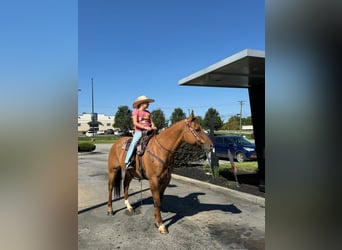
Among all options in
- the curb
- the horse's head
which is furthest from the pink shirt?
the curb

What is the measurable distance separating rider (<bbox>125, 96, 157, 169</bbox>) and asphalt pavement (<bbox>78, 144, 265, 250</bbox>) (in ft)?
2.88

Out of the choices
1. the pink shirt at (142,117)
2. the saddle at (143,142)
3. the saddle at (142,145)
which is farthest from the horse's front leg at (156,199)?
the pink shirt at (142,117)

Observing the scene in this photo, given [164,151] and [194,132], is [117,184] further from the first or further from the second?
[194,132]

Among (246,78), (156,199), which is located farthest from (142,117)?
(246,78)

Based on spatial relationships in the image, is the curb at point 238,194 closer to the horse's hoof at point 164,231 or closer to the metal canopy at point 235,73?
the horse's hoof at point 164,231

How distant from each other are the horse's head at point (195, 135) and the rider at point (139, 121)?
1.01m

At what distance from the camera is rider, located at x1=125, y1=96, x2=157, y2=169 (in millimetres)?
6016

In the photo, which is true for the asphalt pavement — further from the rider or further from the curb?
the rider

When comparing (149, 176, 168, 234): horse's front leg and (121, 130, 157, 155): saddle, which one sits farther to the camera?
(121, 130, 157, 155): saddle

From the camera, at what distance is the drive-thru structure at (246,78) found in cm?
601
